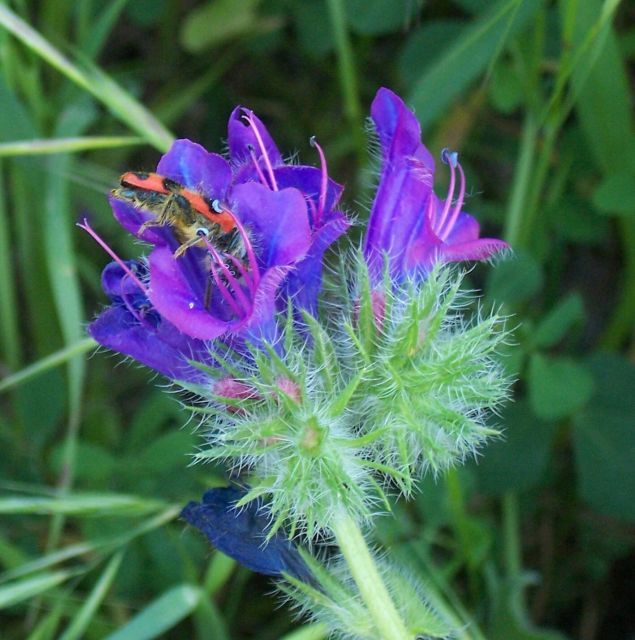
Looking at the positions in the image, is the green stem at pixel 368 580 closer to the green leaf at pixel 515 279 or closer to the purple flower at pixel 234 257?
the purple flower at pixel 234 257

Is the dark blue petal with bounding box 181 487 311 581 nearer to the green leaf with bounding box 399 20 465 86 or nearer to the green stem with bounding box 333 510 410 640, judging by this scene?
the green stem with bounding box 333 510 410 640

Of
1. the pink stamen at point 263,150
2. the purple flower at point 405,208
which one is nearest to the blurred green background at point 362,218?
the purple flower at point 405,208

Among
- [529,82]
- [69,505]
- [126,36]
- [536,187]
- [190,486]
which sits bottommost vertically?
[190,486]

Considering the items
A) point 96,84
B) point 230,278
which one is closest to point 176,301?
point 230,278

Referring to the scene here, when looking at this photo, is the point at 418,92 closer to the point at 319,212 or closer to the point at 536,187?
the point at 536,187

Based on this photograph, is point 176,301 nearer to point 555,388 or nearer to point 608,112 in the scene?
point 555,388

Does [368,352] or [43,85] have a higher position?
[43,85]

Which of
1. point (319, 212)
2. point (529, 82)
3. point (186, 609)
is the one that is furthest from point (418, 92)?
point (186, 609)

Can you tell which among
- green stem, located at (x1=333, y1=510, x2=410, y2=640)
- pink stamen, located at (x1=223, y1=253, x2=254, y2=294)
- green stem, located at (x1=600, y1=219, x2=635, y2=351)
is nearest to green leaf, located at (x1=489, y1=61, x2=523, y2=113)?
green stem, located at (x1=600, y1=219, x2=635, y2=351)
